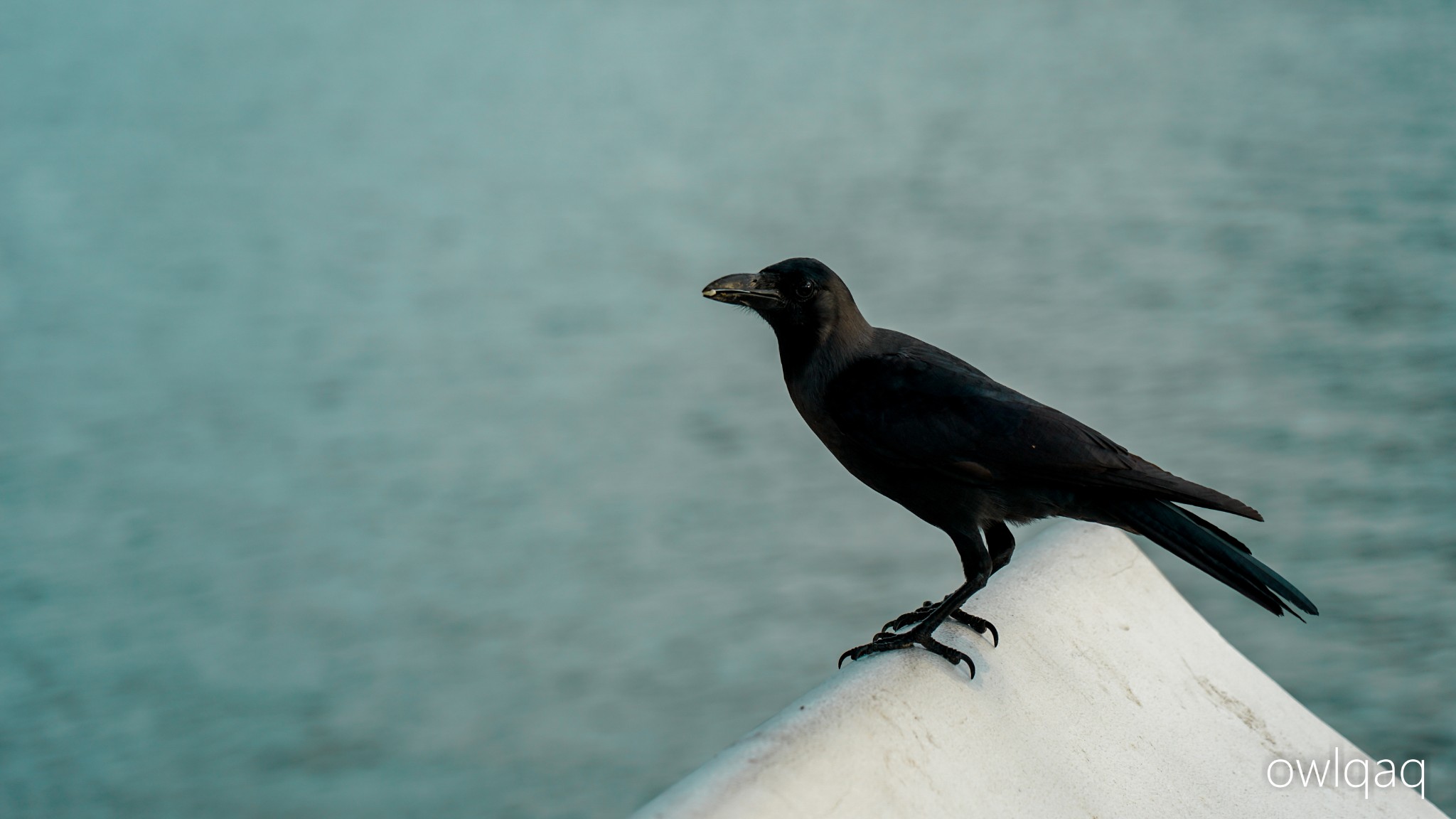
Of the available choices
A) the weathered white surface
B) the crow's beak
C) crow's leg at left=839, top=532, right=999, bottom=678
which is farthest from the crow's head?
the weathered white surface

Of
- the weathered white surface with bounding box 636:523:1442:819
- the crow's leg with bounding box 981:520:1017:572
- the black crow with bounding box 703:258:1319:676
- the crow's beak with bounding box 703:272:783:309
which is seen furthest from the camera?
the crow's leg with bounding box 981:520:1017:572

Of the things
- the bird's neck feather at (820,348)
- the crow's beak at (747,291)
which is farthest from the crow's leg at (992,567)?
the crow's beak at (747,291)

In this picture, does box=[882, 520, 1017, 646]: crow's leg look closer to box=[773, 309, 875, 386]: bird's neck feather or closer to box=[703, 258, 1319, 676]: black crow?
box=[703, 258, 1319, 676]: black crow

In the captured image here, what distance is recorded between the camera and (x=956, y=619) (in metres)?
1.85

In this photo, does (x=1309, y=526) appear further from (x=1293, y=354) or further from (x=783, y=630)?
(x=783, y=630)

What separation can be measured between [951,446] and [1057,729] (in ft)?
1.33

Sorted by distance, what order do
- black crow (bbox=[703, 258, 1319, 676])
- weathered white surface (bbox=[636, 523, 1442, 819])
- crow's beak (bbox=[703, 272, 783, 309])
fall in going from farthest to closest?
crow's beak (bbox=[703, 272, 783, 309]) < black crow (bbox=[703, 258, 1319, 676]) < weathered white surface (bbox=[636, 523, 1442, 819])

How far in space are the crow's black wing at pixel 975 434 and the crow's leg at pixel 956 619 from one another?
0.12m

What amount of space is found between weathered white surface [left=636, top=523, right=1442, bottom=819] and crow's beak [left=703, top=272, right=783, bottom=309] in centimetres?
53

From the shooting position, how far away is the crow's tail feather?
1.54m

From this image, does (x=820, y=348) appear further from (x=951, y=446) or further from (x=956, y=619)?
(x=956, y=619)

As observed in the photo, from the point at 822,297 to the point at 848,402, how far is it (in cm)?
16

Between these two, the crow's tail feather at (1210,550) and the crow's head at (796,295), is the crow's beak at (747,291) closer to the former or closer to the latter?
the crow's head at (796,295)

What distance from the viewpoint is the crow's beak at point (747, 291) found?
70.0 inches
